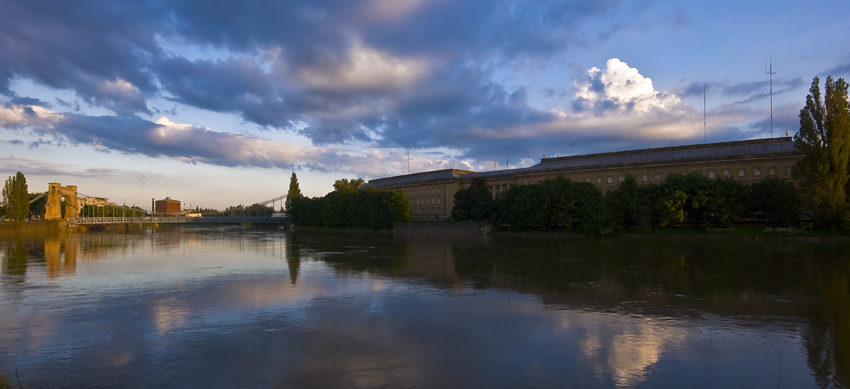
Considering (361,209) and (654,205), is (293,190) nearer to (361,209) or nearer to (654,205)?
(361,209)

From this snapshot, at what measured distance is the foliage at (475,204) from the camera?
70.5 metres

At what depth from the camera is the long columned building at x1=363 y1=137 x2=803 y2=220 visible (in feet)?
227

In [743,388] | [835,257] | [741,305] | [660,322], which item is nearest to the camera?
[743,388]

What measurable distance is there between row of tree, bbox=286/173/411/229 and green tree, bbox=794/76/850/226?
2180 inches

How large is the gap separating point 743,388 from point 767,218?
51.9 meters

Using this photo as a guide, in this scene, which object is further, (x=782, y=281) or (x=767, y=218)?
(x=767, y=218)

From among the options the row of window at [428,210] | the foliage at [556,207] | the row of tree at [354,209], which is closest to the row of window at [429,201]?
the row of window at [428,210]

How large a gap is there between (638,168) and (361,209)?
161ft

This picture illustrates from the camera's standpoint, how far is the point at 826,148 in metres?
45.3

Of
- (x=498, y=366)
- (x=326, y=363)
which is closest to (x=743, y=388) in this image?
(x=498, y=366)

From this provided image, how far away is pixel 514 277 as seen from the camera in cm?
2247

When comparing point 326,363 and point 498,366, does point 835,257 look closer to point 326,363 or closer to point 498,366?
point 498,366

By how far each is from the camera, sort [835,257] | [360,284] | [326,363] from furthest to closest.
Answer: [835,257] < [360,284] < [326,363]

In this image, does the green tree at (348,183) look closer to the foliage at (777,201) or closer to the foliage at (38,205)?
the foliage at (38,205)
